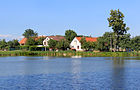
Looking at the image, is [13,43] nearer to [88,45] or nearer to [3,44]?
[3,44]

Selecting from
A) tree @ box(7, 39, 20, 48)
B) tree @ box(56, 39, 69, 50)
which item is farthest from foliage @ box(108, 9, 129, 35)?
tree @ box(7, 39, 20, 48)

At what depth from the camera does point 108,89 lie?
2962 cm

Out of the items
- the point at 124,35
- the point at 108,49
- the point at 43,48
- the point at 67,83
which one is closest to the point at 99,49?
the point at 108,49

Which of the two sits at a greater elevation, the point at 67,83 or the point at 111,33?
the point at 111,33

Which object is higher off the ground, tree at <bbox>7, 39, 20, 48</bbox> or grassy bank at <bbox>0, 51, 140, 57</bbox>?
tree at <bbox>7, 39, 20, 48</bbox>

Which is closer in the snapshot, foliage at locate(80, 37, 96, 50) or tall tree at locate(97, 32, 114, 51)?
tall tree at locate(97, 32, 114, 51)

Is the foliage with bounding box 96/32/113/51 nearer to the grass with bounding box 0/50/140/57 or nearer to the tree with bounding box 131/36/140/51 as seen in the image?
the tree with bounding box 131/36/140/51

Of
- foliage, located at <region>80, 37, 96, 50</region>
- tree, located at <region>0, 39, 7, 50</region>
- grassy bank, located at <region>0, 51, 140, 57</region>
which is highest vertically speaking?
tree, located at <region>0, 39, 7, 50</region>

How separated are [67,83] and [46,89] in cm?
468

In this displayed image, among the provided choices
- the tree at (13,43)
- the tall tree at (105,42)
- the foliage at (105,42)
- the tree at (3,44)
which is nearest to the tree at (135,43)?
the tall tree at (105,42)

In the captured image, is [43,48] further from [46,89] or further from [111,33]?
→ [46,89]

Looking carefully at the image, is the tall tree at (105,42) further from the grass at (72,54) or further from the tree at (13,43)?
the tree at (13,43)

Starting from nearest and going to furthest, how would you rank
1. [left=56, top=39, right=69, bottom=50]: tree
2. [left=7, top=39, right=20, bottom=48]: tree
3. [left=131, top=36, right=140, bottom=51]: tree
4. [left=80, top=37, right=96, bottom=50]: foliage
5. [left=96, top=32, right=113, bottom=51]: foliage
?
[left=96, top=32, right=113, bottom=51]: foliage → [left=131, top=36, right=140, bottom=51]: tree → [left=80, top=37, right=96, bottom=50]: foliage → [left=56, top=39, right=69, bottom=50]: tree → [left=7, top=39, right=20, bottom=48]: tree

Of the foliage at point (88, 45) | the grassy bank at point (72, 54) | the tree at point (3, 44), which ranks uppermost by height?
the tree at point (3, 44)
